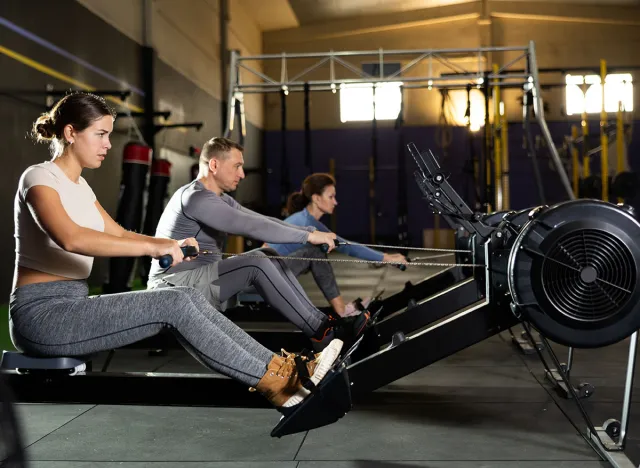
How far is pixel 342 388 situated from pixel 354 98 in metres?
14.8

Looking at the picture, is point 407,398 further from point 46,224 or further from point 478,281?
point 46,224

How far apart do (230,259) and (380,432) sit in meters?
1.08

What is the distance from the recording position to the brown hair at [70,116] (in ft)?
7.22

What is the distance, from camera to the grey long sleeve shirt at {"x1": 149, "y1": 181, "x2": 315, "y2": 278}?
10.7 ft

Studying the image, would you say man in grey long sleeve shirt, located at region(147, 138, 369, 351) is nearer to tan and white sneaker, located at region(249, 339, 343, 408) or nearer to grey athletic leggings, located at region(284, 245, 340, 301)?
grey athletic leggings, located at region(284, 245, 340, 301)

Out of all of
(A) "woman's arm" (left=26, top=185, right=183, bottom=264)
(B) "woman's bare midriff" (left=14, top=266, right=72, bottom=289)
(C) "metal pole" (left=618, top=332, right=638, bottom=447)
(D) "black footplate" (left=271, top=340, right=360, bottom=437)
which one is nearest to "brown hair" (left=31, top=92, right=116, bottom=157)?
(A) "woman's arm" (left=26, top=185, right=183, bottom=264)

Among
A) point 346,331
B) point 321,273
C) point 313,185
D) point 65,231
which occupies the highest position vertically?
point 313,185

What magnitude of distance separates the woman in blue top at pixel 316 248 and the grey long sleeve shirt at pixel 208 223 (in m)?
0.94

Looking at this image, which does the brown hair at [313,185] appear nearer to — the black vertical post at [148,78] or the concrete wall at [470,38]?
the black vertical post at [148,78]

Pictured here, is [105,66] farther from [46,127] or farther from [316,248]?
[46,127]

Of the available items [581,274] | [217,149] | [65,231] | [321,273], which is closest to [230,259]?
[217,149]

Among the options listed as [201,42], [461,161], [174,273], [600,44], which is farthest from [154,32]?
[600,44]

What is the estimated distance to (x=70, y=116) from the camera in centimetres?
220

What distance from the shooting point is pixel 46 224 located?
2.05 m
